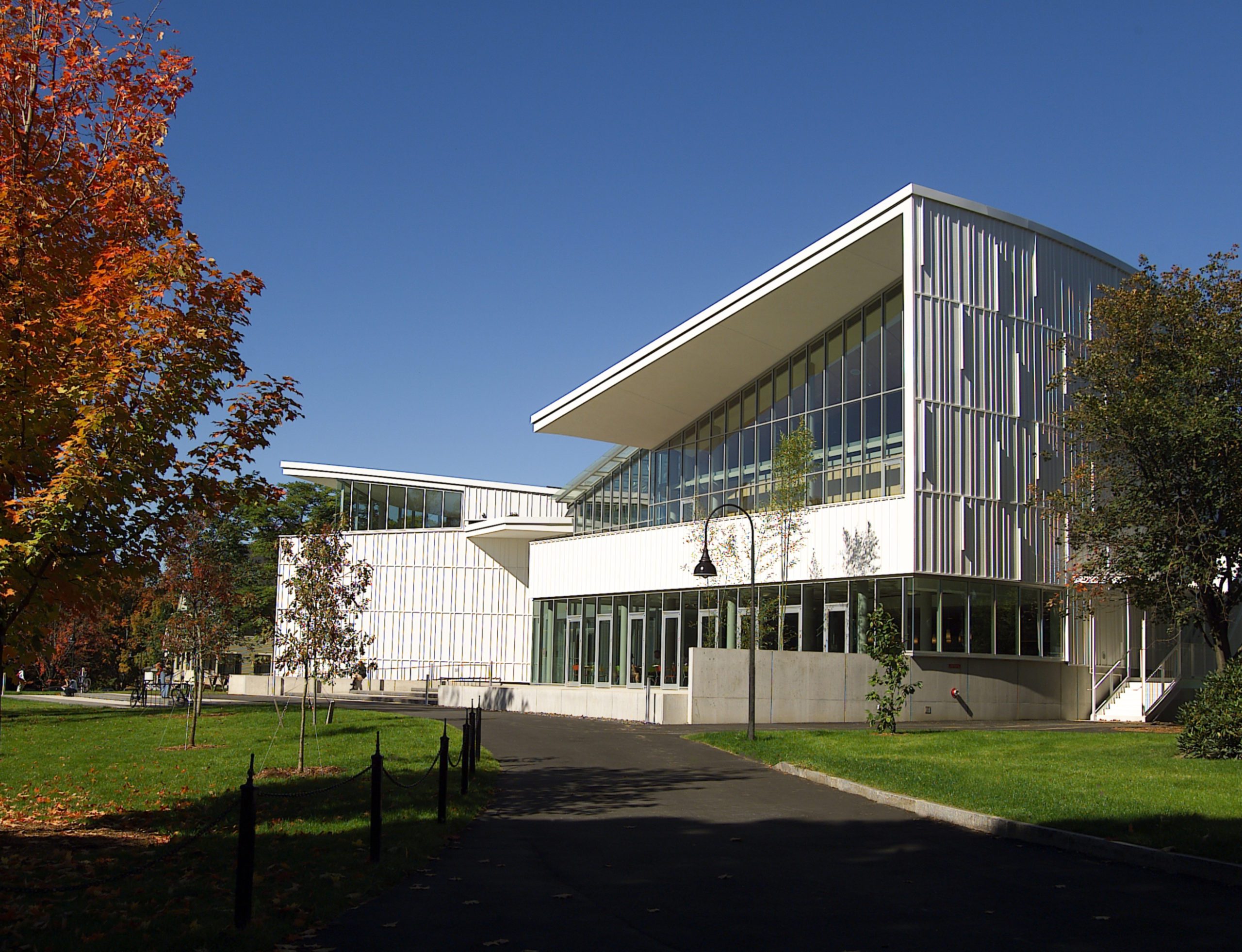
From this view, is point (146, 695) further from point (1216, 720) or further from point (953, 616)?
point (1216, 720)

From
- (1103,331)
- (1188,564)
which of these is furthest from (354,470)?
(1188,564)

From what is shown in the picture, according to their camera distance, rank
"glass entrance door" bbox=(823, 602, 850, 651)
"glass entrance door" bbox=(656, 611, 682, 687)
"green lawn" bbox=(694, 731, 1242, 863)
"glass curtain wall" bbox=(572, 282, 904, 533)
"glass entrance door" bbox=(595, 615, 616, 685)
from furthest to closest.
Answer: "glass entrance door" bbox=(595, 615, 616, 685) → "glass entrance door" bbox=(656, 611, 682, 687) → "glass entrance door" bbox=(823, 602, 850, 651) → "glass curtain wall" bbox=(572, 282, 904, 533) → "green lawn" bbox=(694, 731, 1242, 863)

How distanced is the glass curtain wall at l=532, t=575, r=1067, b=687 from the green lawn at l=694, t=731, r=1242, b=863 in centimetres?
531

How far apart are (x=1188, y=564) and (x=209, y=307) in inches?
832

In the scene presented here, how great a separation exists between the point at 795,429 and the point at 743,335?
343cm

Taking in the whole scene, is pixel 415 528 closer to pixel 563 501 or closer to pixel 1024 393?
pixel 563 501

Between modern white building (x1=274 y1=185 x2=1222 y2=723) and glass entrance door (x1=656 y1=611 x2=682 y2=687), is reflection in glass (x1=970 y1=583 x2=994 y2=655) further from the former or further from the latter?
glass entrance door (x1=656 y1=611 x2=682 y2=687)

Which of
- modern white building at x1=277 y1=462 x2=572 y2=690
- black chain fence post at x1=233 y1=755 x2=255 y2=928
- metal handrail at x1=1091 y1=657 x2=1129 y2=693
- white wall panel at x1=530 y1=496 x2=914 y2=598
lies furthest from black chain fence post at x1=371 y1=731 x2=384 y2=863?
modern white building at x1=277 y1=462 x2=572 y2=690

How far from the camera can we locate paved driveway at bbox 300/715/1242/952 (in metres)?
7.59

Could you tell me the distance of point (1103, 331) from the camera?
3372cm

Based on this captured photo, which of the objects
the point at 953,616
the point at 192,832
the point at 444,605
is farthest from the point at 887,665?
the point at 444,605

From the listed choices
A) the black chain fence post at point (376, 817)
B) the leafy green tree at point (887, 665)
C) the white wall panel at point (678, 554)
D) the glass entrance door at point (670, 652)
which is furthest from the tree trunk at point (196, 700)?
the glass entrance door at point (670, 652)

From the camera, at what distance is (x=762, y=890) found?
30.1 feet

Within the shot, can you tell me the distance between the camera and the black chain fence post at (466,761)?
46.3 ft
